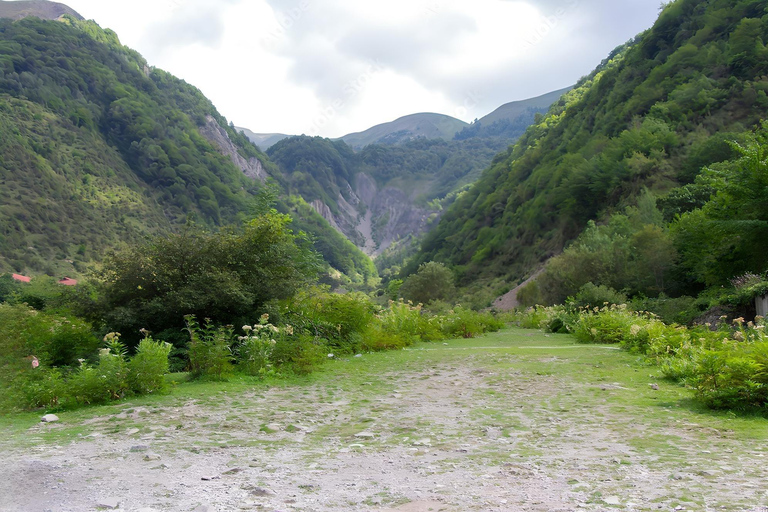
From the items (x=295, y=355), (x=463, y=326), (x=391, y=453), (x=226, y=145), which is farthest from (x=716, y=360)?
(x=226, y=145)

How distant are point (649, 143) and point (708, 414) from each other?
144 ft

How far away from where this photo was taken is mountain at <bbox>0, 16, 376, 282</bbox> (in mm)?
80375

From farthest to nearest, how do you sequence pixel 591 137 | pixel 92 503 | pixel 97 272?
pixel 591 137, pixel 97 272, pixel 92 503

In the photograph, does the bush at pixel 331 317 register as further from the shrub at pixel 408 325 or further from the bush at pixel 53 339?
the bush at pixel 53 339

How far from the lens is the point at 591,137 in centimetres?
6059

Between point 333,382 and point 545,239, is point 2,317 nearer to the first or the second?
point 333,382

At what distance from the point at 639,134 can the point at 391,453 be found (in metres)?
47.6

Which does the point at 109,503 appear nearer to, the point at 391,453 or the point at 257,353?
the point at 391,453

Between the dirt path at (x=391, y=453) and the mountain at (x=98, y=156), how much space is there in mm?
62147

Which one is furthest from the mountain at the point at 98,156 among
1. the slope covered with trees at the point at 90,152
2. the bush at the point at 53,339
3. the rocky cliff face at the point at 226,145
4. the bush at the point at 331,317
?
the bush at the point at 53,339

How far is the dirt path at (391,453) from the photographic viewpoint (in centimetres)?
312

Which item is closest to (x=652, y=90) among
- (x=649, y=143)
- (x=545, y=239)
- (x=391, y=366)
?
(x=649, y=143)

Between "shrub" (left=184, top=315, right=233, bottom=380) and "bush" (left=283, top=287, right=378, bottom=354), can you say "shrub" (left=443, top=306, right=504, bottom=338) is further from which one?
"shrub" (left=184, top=315, right=233, bottom=380)

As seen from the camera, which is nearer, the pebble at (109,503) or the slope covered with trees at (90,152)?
the pebble at (109,503)
